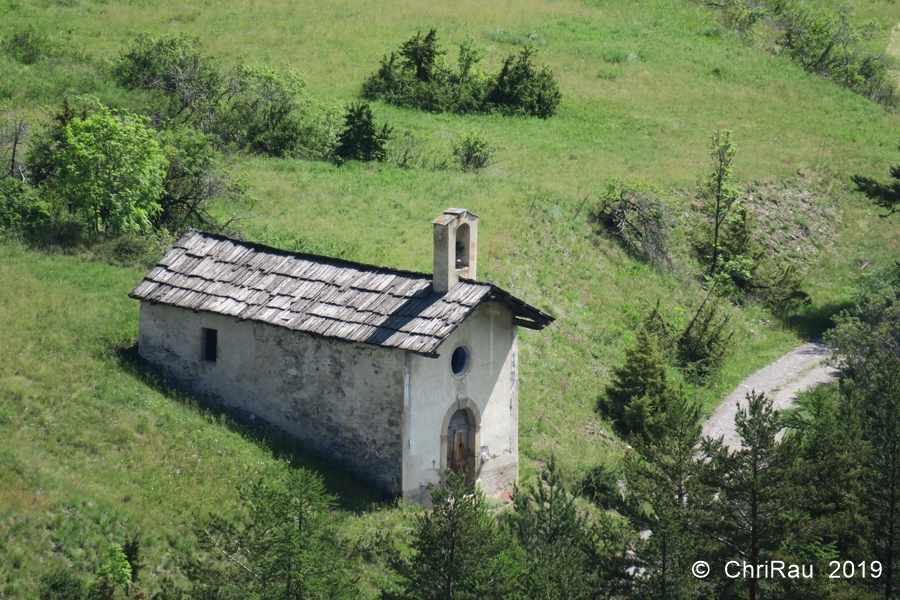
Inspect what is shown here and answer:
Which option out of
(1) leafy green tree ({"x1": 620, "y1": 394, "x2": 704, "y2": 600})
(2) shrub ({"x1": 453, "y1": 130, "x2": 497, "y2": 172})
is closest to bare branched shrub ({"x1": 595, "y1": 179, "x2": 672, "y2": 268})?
(2) shrub ({"x1": 453, "y1": 130, "x2": 497, "y2": 172})

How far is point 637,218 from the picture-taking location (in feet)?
118

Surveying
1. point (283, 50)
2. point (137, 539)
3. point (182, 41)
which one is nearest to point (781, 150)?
point (283, 50)

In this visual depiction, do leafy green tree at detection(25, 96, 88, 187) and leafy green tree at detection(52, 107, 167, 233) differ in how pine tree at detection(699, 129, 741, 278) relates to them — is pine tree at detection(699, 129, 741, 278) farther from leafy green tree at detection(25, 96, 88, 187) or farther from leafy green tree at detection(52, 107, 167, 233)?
leafy green tree at detection(25, 96, 88, 187)

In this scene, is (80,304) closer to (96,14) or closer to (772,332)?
(772,332)

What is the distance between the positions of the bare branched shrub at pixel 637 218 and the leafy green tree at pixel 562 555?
19449 millimetres

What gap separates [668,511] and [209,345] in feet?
36.2

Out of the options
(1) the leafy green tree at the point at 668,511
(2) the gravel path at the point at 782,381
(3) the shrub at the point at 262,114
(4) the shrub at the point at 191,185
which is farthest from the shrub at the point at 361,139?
(1) the leafy green tree at the point at 668,511

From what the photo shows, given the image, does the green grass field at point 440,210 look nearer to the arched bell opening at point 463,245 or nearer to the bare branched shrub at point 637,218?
the bare branched shrub at point 637,218

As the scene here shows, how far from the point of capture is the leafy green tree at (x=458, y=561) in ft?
43.1

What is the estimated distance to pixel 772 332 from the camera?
3491 centimetres

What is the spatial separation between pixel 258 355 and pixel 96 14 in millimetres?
30781

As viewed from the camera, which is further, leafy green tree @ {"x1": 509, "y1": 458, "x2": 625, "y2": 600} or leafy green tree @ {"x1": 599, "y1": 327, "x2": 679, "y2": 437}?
leafy green tree @ {"x1": 599, "y1": 327, "x2": 679, "y2": 437}

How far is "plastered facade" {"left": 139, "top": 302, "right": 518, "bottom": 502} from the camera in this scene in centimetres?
1903

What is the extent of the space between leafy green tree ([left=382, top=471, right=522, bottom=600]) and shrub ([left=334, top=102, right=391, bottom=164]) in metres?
24.4
